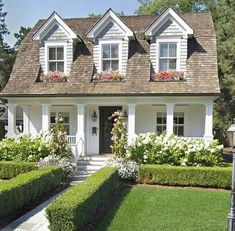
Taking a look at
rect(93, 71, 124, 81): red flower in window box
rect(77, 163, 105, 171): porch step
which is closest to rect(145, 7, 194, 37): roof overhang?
rect(93, 71, 124, 81): red flower in window box

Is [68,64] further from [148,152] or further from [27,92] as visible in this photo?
[148,152]

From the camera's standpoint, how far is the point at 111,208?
349 inches

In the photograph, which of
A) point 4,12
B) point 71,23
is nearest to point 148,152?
point 71,23

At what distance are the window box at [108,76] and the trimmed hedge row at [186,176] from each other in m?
5.25

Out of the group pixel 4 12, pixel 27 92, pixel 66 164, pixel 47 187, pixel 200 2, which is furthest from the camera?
pixel 4 12

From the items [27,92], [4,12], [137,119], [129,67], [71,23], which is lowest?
[137,119]

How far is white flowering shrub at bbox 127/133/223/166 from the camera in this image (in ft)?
42.5

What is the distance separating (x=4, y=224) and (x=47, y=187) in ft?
9.23

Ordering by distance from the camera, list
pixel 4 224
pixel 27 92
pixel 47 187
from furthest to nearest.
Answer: pixel 27 92, pixel 47 187, pixel 4 224

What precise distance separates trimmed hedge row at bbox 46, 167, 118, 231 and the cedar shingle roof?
23.7ft

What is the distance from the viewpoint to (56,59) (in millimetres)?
17016

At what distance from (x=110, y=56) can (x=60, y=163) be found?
20.8ft

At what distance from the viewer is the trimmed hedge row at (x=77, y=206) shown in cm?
647

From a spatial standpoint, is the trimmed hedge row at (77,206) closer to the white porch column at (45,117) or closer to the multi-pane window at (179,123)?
the white porch column at (45,117)
